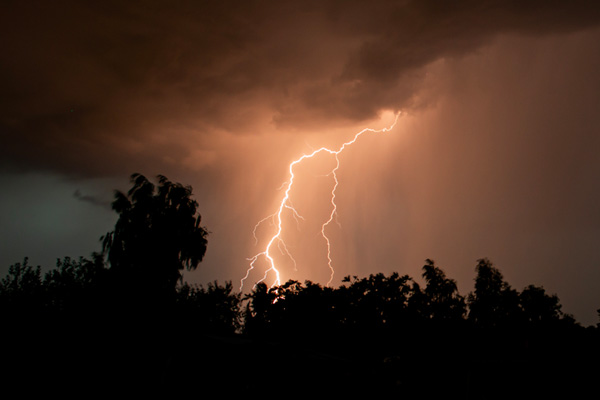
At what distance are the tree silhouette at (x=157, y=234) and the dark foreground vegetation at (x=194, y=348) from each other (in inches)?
2.5

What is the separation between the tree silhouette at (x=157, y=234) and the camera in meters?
25.2

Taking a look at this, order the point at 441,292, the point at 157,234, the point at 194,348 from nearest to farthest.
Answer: the point at 194,348 → the point at 157,234 → the point at 441,292

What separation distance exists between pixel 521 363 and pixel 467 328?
3925 millimetres

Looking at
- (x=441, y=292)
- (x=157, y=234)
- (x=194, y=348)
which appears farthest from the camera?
(x=441, y=292)

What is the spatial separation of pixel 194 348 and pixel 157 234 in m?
11.2

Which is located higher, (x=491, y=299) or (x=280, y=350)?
(x=491, y=299)

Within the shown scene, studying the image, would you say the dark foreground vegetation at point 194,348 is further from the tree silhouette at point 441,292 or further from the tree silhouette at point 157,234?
the tree silhouette at point 441,292

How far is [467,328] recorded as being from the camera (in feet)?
74.5

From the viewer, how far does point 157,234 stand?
25.8 m

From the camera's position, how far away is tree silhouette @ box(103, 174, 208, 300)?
25.2 m

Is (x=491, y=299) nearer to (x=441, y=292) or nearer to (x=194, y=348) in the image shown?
(x=441, y=292)

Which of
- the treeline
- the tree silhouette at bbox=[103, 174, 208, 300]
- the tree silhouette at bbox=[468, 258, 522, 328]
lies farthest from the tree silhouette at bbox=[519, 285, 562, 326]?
the tree silhouette at bbox=[103, 174, 208, 300]

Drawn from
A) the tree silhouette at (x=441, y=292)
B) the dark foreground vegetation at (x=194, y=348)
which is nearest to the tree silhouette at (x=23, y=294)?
the dark foreground vegetation at (x=194, y=348)

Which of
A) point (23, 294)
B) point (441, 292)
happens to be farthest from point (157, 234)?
point (441, 292)
